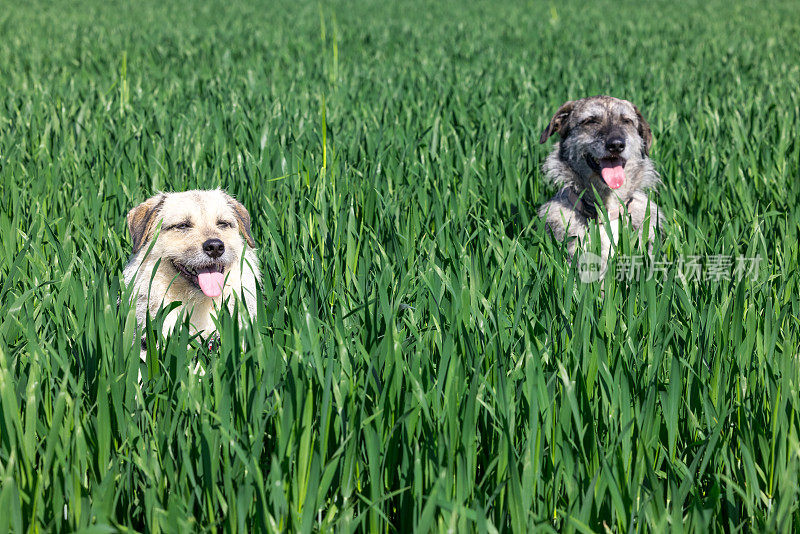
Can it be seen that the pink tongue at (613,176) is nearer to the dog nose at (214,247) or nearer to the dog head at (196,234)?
the dog head at (196,234)

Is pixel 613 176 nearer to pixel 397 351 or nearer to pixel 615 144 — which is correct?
pixel 615 144

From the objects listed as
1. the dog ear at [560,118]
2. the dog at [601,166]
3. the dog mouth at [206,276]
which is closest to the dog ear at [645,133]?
the dog at [601,166]

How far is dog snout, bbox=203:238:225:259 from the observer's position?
3.14 meters

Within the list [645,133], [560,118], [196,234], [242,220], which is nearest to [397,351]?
[196,234]

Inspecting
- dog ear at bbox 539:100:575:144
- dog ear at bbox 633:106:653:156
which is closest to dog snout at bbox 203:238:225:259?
dog ear at bbox 539:100:575:144

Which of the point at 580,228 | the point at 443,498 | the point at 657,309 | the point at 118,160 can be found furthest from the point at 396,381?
the point at 118,160

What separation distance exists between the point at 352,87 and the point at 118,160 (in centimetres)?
446

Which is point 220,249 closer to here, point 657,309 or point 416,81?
point 657,309

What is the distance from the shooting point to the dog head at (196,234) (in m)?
3.17

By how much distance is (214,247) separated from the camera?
10.3 ft

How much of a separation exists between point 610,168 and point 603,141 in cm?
16

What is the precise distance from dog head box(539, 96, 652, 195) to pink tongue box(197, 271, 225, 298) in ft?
7.68

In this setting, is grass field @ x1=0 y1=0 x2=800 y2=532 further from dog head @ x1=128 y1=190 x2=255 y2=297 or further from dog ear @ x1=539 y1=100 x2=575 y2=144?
dog ear @ x1=539 y1=100 x2=575 y2=144

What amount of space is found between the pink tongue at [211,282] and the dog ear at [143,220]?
0.33 m
